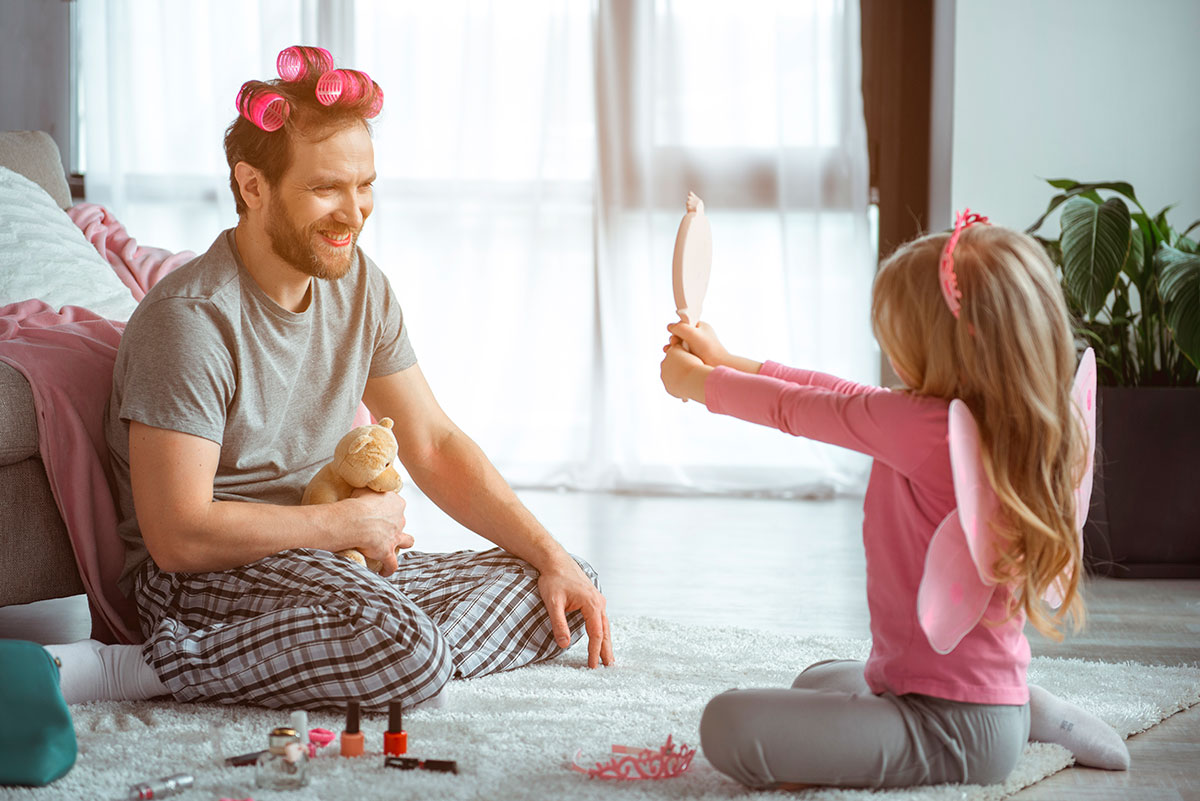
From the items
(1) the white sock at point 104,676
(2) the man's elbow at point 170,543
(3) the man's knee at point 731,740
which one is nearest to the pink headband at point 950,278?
(3) the man's knee at point 731,740

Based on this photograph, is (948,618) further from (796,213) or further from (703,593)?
(796,213)

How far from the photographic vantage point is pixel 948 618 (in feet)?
3.44

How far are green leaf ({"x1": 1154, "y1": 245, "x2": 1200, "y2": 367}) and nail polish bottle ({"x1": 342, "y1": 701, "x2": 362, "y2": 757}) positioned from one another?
1.68 m

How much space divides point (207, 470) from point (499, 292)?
7.25ft

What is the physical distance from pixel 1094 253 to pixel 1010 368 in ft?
4.23

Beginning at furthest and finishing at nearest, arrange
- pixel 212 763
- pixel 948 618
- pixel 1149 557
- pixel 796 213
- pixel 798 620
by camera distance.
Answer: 1. pixel 796 213
2. pixel 1149 557
3. pixel 798 620
4. pixel 212 763
5. pixel 948 618

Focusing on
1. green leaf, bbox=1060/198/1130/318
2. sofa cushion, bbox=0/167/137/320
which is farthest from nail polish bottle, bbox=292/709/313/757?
green leaf, bbox=1060/198/1130/318

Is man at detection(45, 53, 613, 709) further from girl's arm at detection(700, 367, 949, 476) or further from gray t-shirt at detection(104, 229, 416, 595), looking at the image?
girl's arm at detection(700, 367, 949, 476)

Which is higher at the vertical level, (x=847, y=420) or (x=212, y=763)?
(x=847, y=420)

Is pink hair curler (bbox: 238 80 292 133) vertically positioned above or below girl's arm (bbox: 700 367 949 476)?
above

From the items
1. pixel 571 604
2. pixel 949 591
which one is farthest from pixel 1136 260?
pixel 949 591

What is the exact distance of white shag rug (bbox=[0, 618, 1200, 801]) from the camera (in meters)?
1.10

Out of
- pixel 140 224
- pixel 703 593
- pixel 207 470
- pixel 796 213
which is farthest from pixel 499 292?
pixel 207 470

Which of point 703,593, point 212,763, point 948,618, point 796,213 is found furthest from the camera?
point 796,213
